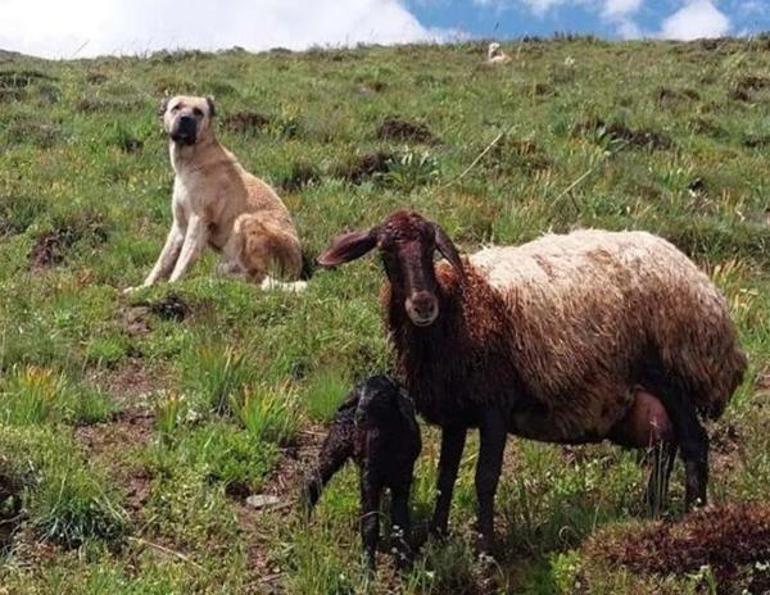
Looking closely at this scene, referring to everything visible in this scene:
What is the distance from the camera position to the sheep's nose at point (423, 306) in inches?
197

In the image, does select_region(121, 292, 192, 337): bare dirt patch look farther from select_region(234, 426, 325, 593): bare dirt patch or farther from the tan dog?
select_region(234, 426, 325, 593): bare dirt patch

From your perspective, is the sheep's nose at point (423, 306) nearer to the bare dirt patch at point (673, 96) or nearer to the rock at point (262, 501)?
the rock at point (262, 501)

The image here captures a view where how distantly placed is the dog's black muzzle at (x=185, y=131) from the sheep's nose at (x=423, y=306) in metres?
6.37

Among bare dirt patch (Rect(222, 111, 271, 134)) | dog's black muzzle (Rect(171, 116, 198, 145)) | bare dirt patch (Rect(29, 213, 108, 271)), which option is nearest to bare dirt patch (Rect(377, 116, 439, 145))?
bare dirt patch (Rect(222, 111, 271, 134))

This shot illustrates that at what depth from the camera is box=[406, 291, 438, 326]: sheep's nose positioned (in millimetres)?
4996

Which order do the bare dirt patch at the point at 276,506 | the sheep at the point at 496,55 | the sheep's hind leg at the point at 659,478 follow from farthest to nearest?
the sheep at the point at 496,55 < the sheep's hind leg at the point at 659,478 < the bare dirt patch at the point at 276,506

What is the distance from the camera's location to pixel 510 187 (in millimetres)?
12594

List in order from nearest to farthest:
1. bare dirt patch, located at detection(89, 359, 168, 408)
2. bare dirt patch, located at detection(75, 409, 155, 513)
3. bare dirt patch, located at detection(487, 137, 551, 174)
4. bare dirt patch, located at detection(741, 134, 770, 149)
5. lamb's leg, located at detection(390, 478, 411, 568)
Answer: lamb's leg, located at detection(390, 478, 411, 568) < bare dirt patch, located at detection(75, 409, 155, 513) < bare dirt patch, located at detection(89, 359, 168, 408) < bare dirt patch, located at detection(487, 137, 551, 174) < bare dirt patch, located at detection(741, 134, 770, 149)

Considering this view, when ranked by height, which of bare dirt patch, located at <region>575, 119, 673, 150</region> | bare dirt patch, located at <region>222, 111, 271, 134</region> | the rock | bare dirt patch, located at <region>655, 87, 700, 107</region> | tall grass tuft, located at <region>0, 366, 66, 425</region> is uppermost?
bare dirt patch, located at <region>655, 87, 700, 107</region>

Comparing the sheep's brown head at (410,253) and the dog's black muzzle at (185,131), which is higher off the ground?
the dog's black muzzle at (185,131)

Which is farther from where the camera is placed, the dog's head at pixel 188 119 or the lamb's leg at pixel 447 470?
the dog's head at pixel 188 119

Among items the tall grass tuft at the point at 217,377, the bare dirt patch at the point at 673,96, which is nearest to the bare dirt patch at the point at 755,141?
the bare dirt patch at the point at 673,96

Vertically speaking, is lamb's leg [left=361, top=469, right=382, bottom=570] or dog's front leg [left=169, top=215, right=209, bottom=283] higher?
dog's front leg [left=169, top=215, right=209, bottom=283]

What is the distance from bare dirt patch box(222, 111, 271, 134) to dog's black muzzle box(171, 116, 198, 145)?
4634mm
